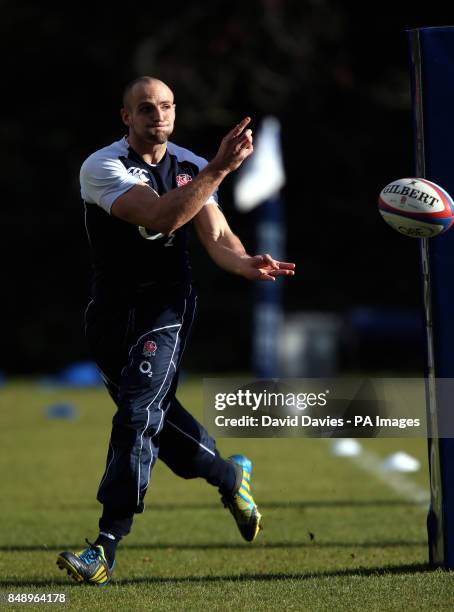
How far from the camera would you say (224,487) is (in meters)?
6.18

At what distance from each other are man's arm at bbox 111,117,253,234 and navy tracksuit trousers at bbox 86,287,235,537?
0.52 meters

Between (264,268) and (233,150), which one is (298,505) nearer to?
(264,268)

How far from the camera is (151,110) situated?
5574mm

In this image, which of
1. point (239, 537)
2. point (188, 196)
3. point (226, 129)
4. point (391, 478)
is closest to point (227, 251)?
point (188, 196)

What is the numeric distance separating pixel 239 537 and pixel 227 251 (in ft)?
7.32

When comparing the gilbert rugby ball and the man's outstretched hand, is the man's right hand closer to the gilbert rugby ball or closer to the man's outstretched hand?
the man's outstretched hand

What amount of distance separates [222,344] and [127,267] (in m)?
22.6

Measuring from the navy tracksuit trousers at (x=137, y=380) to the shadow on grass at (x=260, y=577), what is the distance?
302 mm

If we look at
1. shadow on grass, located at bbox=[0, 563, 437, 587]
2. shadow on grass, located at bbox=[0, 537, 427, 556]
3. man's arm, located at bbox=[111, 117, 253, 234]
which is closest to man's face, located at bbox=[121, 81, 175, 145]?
man's arm, located at bbox=[111, 117, 253, 234]

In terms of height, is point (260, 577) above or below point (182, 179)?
below

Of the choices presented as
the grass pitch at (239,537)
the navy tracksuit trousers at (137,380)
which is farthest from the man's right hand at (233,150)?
the grass pitch at (239,537)

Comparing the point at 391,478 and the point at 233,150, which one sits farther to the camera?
the point at 391,478

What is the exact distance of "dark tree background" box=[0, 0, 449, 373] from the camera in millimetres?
28609

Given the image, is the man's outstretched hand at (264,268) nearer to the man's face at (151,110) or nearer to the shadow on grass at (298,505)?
the man's face at (151,110)
